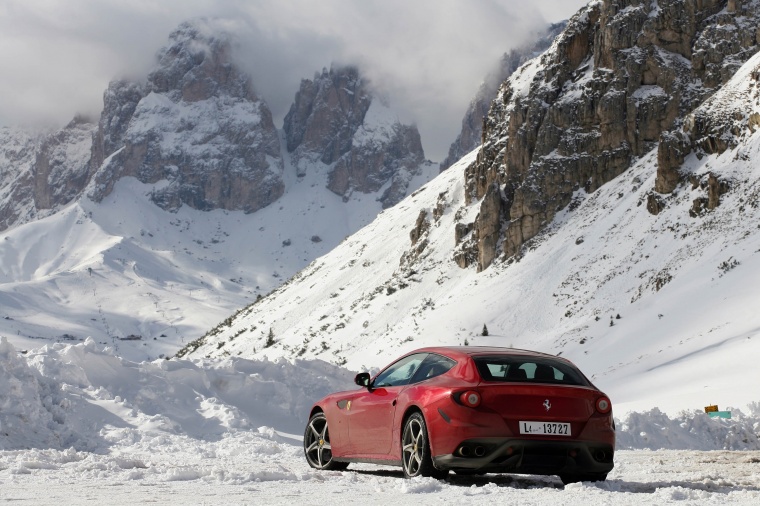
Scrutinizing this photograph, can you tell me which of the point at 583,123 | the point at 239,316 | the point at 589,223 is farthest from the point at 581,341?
the point at 239,316

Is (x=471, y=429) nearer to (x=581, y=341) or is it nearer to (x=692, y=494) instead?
(x=692, y=494)

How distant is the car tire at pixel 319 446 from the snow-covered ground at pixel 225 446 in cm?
25

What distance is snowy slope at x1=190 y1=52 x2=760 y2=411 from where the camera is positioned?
→ 31.4m

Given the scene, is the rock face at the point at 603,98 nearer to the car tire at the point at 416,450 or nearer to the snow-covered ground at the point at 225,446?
the snow-covered ground at the point at 225,446

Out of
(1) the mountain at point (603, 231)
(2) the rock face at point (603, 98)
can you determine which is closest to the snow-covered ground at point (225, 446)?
(1) the mountain at point (603, 231)

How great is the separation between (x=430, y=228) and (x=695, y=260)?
149 feet

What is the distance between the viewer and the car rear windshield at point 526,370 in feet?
26.3

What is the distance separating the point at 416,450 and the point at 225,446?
5804 mm

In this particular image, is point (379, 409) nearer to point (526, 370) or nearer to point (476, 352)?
point (476, 352)

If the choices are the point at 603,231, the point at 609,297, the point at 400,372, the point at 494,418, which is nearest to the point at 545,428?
the point at 494,418

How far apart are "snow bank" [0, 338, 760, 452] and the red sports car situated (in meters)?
4.93

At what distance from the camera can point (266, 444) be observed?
13219 mm

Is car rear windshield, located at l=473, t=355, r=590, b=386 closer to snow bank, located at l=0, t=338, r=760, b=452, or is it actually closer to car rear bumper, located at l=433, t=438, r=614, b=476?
car rear bumper, located at l=433, t=438, r=614, b=476

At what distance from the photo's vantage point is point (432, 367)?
8.54 metres
